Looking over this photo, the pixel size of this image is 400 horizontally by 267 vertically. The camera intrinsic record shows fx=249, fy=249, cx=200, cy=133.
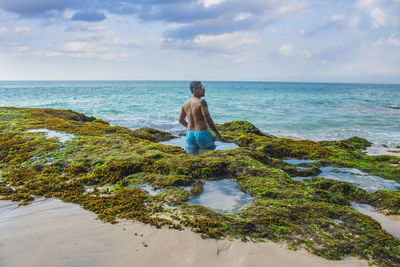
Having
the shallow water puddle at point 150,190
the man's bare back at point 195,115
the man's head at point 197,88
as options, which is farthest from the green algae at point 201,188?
the man's head at point 197,88

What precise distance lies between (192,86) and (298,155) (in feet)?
10.6

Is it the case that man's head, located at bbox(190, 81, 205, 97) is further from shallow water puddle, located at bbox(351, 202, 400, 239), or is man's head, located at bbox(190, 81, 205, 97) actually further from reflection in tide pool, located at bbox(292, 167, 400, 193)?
shallow water puddle, located at bbox(351, 202, 400, 239)

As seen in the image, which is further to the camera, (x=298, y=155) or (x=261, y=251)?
(x=298, y=155)

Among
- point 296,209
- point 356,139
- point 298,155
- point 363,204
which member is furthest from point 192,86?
point 356,139

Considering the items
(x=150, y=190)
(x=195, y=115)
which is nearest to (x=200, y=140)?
(x=195, y=115)

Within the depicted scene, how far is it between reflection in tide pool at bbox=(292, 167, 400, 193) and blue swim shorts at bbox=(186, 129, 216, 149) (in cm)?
223

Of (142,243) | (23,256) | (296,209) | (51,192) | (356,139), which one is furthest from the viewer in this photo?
(356,139)

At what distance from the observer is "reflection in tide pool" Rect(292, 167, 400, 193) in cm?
456

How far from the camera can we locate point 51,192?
151 inches

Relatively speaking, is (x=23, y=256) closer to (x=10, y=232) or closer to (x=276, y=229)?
(x=10, y=232)

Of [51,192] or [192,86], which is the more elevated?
[192,86]

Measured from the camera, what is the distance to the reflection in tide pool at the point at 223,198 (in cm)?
346

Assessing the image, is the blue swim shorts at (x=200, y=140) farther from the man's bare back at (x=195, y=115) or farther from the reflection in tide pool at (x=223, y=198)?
the reflection in tide pool at (x=223, y=198)

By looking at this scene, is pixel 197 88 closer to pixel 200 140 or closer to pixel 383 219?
pixel 200 140
